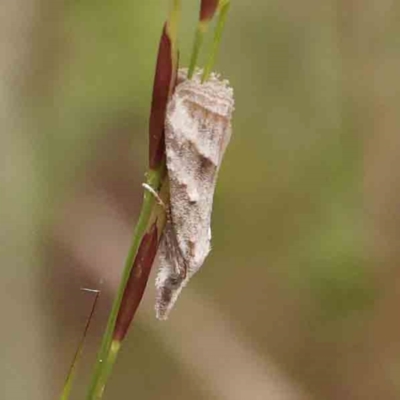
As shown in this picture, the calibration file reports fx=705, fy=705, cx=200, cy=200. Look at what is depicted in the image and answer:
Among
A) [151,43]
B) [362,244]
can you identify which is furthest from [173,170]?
[362,244]

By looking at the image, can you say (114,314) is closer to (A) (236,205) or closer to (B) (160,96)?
(B) (160,96)

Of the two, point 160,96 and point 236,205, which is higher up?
point 160,96

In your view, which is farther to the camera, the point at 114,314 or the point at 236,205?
the point at 236,205

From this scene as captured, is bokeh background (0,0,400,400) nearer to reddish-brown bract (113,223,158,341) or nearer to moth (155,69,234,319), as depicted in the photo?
moth (155,69,234,319)

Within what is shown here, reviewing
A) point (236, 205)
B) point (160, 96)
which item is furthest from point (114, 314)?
point (236, 205)

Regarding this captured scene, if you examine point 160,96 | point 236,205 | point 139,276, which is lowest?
point 236,205

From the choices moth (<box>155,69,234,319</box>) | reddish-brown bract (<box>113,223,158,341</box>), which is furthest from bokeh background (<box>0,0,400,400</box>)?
reddish-brown bract (<box>113,223,158,341</box>)

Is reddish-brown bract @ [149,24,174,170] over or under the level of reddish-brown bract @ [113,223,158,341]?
over

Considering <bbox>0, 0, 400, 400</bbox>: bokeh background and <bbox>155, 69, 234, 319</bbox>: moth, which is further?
<bbox>0, 0, 400, 400</bbox>: bokeh background
